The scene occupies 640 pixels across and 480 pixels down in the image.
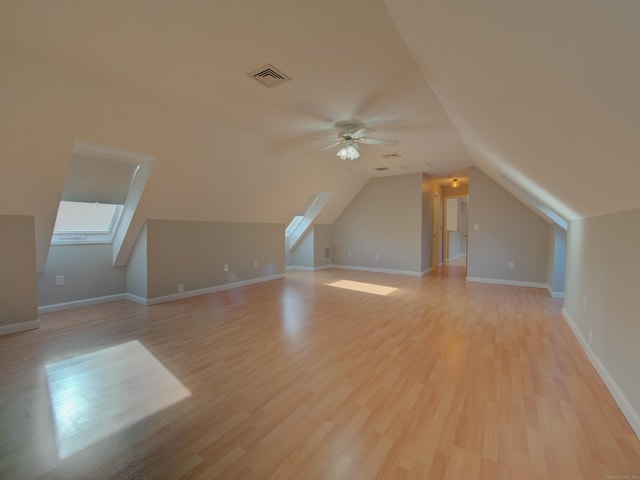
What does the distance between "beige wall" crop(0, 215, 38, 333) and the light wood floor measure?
270 mm

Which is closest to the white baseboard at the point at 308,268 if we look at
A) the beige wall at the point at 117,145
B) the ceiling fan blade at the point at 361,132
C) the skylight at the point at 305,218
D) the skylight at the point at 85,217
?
the skylight at the point at 305,218

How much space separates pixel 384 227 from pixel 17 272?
6575 mm

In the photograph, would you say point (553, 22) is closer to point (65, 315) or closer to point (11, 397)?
point (11, 397)

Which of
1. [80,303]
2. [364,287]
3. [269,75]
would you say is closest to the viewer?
[269,75]

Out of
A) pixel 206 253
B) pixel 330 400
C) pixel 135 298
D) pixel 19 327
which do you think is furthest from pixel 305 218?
pixel 330 400

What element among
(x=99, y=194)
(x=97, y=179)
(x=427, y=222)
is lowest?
(x=427, y=222)

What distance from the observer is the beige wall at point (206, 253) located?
174 inches

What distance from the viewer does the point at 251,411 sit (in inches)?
71.4

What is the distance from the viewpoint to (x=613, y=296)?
7.07ft

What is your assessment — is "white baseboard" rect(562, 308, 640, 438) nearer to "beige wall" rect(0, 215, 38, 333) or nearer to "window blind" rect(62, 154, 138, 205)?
"window blind" rect(62, 154, 138, 205)

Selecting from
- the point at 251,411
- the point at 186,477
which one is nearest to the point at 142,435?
the point at 186,477

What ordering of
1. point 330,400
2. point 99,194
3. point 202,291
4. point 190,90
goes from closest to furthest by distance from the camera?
1. point 330,400
2. point 190,90
3. point 99,194
4. point 202,291

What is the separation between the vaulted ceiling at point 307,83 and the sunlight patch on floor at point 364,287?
2748mm

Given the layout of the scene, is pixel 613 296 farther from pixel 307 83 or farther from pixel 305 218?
pixel 305 218
